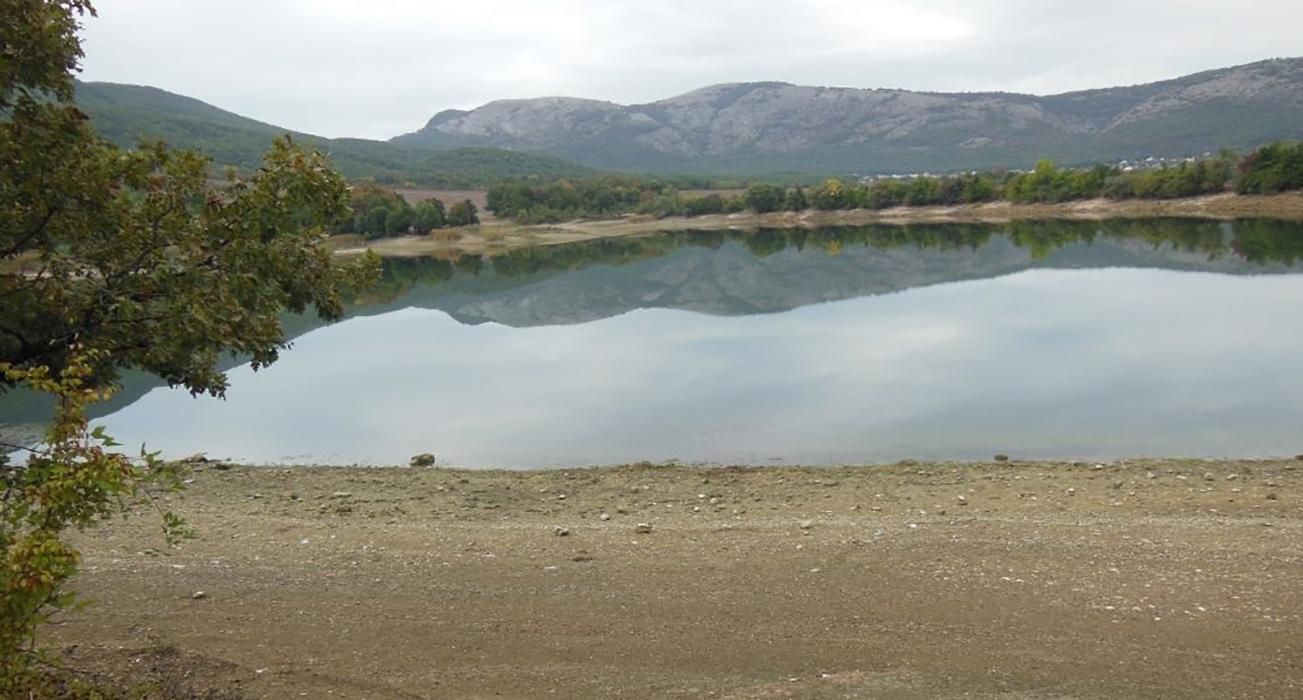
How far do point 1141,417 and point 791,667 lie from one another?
12665 mm

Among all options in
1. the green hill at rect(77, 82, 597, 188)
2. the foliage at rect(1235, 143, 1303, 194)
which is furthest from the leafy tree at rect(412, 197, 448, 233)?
the foliage at rect(1235, 143, 1303, 194)

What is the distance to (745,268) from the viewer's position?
56031mm

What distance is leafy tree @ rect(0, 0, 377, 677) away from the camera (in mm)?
5117

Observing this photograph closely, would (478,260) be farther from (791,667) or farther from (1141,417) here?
(791,667)

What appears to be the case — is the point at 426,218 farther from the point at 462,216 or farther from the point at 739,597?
the point at 739,597

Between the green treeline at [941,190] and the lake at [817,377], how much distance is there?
1103 inches

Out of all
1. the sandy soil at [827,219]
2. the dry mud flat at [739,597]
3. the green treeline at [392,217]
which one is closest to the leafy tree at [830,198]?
the sandy soil at [827,219]

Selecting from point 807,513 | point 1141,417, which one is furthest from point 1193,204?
point 807,513

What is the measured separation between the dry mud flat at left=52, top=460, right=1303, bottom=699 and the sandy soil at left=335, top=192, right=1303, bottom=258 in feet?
Result: 204

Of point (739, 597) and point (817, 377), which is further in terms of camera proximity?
point (817, 377)

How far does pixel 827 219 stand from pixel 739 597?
9786 centimetres

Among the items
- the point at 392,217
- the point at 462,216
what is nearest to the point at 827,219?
the point at 462,216

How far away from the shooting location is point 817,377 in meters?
21.6

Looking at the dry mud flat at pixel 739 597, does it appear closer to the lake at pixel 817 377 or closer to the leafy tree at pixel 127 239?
the leafy tree at pixel 127 239
